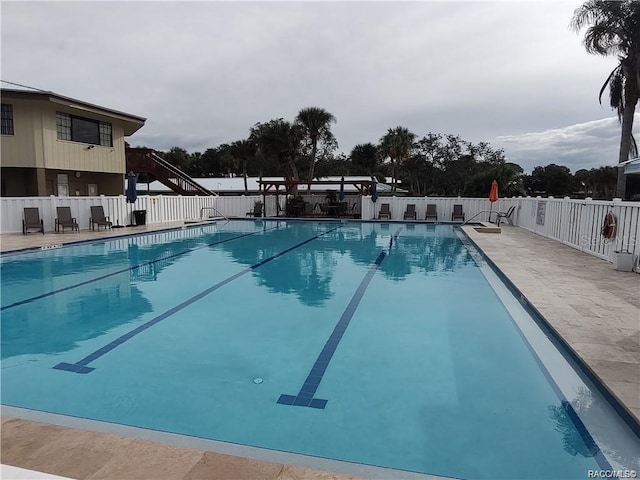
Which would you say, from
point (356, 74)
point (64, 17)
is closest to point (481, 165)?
point (356, 74)

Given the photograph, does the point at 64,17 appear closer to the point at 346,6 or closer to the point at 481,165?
the point at 346,6

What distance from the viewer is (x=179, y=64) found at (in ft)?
48.6

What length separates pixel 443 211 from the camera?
21.2 m

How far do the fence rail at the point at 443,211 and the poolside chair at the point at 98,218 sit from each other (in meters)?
0.29

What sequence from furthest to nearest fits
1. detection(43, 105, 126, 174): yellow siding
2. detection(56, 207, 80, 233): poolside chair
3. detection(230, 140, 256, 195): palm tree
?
detection(230, 140, 256, 195): palm tree, detection(43, 105, 126, 174): yellow siding, detection(56, 207, 80, 233): poolside chair

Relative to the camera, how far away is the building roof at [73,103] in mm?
15391

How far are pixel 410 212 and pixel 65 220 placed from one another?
15490 millimetres

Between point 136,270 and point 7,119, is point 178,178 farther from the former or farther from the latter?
point 136,270

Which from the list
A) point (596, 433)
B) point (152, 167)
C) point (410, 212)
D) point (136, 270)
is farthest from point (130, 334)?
point (152, 167)

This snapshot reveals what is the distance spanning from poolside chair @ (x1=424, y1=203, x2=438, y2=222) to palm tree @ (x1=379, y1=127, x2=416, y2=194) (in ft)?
53.0

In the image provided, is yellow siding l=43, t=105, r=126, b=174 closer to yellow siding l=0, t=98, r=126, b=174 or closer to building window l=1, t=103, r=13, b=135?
yellow siding l=0, t=98, r=126, b=174

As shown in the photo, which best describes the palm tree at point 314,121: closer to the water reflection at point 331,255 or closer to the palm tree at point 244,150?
the palm tree at point 244,150

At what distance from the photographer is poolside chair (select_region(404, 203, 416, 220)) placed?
69.7 ft

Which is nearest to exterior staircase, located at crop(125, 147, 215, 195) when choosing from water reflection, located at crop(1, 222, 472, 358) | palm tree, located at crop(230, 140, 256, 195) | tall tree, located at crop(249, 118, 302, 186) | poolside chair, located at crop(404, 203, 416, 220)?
water reflection, located at crop(1, 222, 472, 358)
